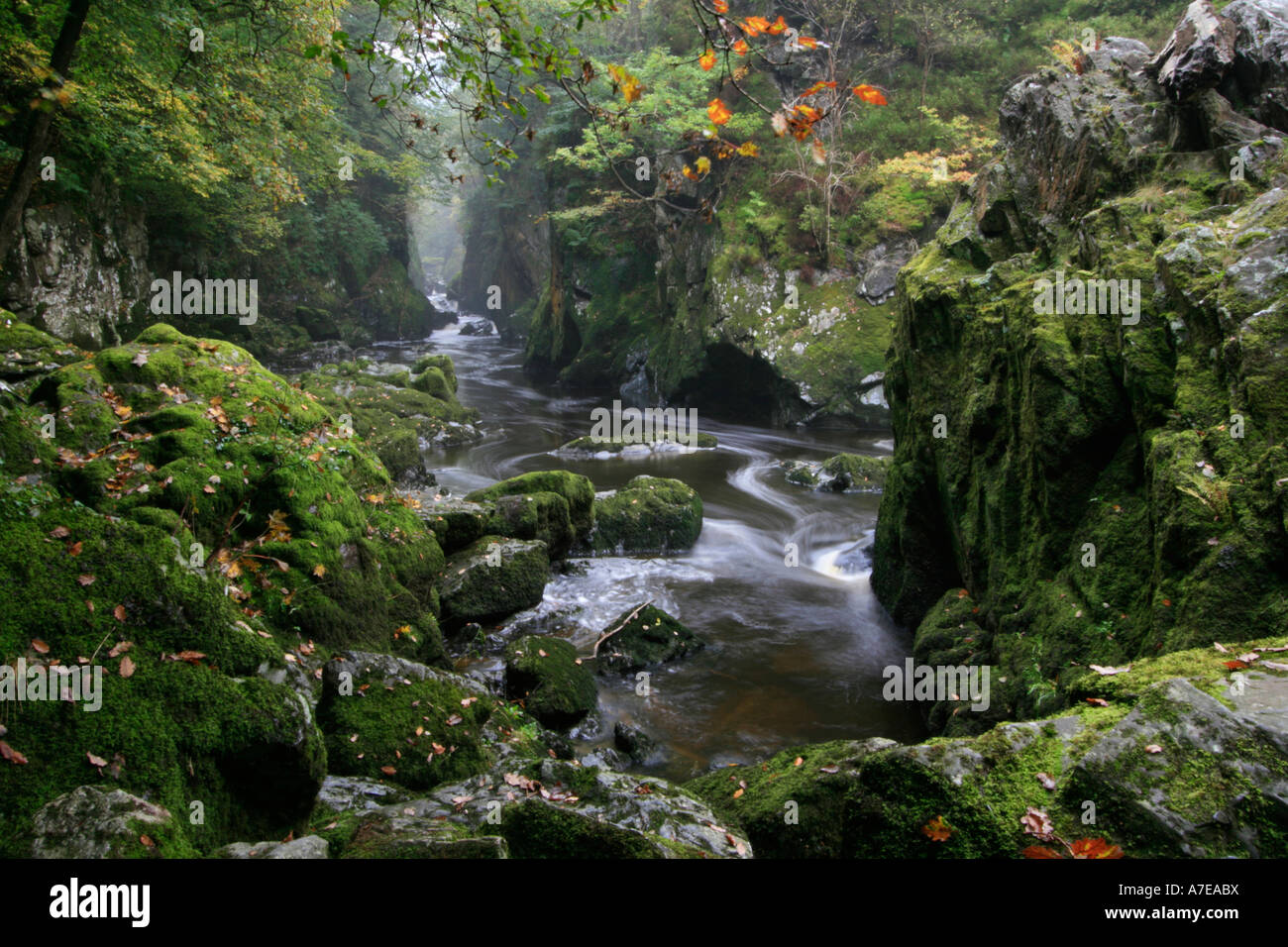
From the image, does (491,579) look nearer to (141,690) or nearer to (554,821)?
(141,690)

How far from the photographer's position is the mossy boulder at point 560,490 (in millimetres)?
11570

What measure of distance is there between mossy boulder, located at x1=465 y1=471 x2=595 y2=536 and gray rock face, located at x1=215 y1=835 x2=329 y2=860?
325 inches

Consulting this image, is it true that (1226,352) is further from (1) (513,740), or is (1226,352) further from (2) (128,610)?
(2) (128,610)

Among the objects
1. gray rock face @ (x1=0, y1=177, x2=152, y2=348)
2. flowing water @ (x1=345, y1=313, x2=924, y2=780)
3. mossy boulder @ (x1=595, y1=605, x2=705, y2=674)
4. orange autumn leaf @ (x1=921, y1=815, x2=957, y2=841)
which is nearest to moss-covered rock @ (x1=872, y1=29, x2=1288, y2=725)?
flowing water @ (x1=345, y1=313, x2=924, y2=780)

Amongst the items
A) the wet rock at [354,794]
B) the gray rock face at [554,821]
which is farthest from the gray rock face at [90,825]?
the wet rock at [354,794]

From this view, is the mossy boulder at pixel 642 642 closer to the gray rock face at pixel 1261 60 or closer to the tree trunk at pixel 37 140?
the tree trunk at pixel 37 140

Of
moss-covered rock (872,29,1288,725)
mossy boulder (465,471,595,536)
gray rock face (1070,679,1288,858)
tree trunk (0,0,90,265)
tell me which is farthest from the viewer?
mossy boulder (465,471,595,536)

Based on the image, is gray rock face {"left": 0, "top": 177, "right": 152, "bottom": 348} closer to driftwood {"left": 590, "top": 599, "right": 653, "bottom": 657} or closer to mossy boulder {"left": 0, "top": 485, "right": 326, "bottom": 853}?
driftwood {"left": 590, "top": 599, "right": 653, "bottom": 657}

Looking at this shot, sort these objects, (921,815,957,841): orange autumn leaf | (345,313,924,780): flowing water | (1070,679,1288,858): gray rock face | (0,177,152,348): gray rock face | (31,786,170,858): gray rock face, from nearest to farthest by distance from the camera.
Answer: (31,786,170,858): gray rock face, (1070,679,1288,858): gray rock face, (921,815,957,841): orange autumn leaf, (345,313,924,780): flowing water, (0,177,152,348): gray rock face

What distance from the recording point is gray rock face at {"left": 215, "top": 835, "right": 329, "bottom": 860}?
2783mm

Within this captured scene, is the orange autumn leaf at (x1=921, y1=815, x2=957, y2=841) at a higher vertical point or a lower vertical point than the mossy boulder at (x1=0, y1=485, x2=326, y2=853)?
lower

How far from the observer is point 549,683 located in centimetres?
736

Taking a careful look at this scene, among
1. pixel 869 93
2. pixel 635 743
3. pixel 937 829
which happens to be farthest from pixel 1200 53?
pixel 635 743
